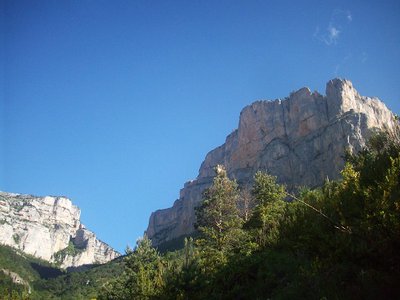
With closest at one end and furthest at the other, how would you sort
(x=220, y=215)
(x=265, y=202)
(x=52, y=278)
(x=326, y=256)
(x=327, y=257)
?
(x=327, y=257) < (x=326, y=256) < (x=220, y=215) < (x=265, y=202) < (x=52, y=278)

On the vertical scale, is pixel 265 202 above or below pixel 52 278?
below

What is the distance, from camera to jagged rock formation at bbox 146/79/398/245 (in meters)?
97.6

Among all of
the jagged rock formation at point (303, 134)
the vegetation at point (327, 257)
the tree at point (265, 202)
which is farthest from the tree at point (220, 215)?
the jagged rock formation at point (303, 134)

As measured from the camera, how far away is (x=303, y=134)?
4441 inches

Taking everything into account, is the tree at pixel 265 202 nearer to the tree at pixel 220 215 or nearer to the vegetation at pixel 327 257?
the tree at pixel 220 215

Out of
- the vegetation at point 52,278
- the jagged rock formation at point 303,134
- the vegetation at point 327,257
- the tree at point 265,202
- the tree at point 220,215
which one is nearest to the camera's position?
the vegetation at point 327,257

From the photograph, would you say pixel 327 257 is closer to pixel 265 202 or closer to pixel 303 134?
pixel 265 202

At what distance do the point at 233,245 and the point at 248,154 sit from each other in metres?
103

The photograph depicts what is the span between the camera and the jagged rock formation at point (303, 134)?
97.6m

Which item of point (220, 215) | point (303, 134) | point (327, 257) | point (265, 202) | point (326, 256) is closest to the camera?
point (327, 257)

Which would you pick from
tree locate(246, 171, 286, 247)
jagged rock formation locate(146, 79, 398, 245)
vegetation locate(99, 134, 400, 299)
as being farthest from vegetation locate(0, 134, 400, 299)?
jagged rock formation locate(146, 79, 398, 245)

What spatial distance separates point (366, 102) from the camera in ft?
395

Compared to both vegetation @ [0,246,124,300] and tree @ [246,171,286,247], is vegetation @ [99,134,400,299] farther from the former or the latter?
vegetation @ [0,246,124,300]

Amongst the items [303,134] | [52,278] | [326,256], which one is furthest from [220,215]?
[52,278]
